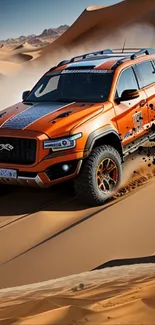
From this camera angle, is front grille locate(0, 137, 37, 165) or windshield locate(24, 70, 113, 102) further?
windshield locate(24, 70, 113, 102)

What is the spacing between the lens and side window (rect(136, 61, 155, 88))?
26.4 feet

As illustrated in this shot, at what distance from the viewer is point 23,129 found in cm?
659

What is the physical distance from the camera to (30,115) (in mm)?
6941

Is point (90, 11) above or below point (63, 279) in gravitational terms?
above

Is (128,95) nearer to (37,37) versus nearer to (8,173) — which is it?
(8,173)

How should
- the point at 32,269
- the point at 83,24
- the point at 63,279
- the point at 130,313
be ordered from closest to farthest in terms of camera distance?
the point at 130,313, the point at 63,279, the point at 32,269, the point at 83,24

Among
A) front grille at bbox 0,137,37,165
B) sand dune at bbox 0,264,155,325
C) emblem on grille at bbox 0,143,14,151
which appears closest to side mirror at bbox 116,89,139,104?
front grille at bbox 0,137,37,165

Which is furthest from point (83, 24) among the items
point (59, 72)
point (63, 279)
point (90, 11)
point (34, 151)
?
point (63, 279)

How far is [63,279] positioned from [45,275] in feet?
1.15

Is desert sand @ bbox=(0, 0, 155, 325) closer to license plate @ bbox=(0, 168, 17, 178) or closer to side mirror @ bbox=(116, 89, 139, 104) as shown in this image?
license plate @ bbox=(0, 168, 17, 178)

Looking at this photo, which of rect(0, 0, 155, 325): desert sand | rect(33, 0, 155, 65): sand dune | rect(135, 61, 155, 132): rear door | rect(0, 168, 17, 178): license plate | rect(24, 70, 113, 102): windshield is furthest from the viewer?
A: rect(33, 0, 155, 65): sand dune

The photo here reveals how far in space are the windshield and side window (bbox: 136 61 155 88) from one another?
66 cm

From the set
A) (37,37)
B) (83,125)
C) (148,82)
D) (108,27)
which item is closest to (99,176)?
(83,125)

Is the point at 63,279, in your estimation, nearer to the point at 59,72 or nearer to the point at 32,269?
the point at 32,269
